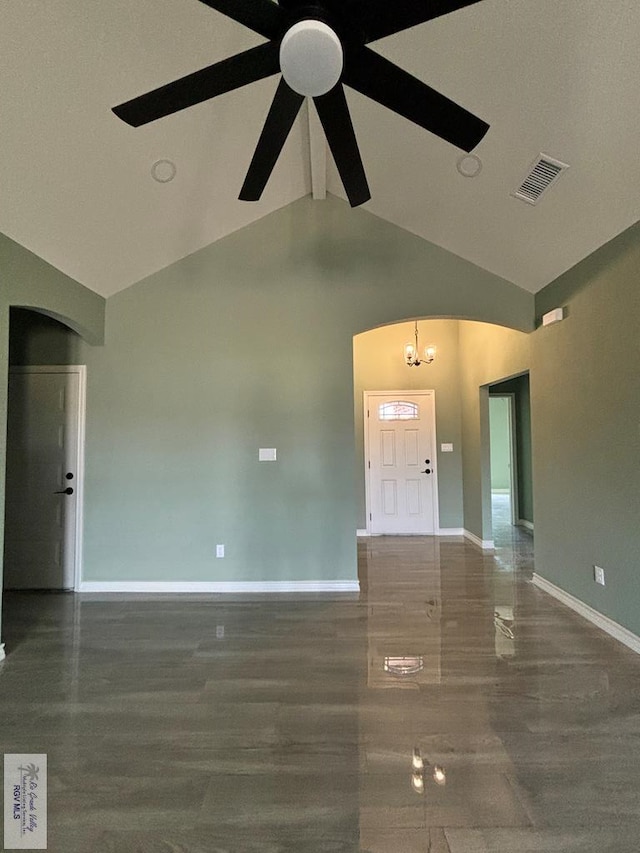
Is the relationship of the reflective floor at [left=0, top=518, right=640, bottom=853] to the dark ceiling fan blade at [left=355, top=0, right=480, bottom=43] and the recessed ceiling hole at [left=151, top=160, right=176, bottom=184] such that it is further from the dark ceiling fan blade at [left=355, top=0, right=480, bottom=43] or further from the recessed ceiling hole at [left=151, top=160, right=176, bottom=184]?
the recessed ceiling hole at [left=151, top=160, right=176, bottom=184]

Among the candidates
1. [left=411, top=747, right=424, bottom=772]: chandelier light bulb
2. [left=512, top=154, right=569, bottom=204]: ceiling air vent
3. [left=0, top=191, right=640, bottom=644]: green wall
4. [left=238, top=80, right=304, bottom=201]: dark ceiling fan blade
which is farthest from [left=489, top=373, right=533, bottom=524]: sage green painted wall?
[left=238, top=80, right=304, bottom=201]: dark ceiling fan blade

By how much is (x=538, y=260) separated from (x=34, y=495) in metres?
4.95

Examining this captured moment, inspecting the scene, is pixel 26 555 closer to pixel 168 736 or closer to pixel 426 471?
pixel 168 736

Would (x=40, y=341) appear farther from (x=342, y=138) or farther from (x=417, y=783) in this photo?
(x=417, y=783)

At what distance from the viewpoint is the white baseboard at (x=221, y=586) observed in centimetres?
400

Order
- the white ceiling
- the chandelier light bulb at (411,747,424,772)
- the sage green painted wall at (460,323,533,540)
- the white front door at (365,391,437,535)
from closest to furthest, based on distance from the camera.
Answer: the chandelier light bulb at (411,747,424,772)
the white ceiling
the sage green painted wall at (460,323,533,540)
the white front door at (365,391,437,535)

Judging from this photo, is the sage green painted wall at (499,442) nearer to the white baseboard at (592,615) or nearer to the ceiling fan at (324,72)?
the white baseboard at (592,615)

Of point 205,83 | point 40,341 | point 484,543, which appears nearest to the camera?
point 205,83

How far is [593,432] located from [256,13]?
127 inches

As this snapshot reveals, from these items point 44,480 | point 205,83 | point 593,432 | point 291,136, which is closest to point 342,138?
point 205,83

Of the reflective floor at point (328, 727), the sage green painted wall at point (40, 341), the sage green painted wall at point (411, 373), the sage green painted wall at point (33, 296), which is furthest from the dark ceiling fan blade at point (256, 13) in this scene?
the sage green painted wall at point (411, 373)

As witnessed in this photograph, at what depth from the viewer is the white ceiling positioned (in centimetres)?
211

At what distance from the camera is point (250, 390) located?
13.5ft

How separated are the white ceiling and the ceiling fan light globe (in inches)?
50.8
